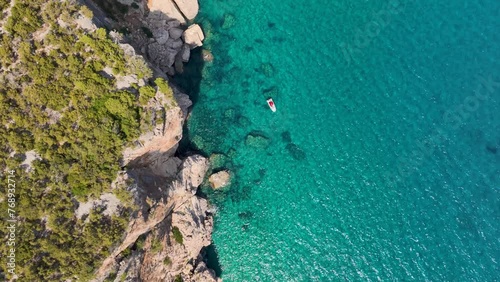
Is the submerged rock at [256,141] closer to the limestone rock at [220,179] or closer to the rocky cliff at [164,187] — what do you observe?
the limestone rock at [220,179]

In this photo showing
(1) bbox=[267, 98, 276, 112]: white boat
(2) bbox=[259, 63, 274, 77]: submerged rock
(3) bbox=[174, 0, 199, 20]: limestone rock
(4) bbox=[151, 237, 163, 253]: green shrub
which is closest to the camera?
(4) bbox=[151, 237, 163, 253]: green shrub

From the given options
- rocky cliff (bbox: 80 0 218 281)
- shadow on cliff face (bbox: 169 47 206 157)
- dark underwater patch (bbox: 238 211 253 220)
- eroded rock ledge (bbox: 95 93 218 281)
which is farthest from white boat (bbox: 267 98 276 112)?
dark underwater patch (bbox: 238 211 253 220)

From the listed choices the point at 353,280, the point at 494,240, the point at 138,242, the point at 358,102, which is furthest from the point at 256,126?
the point at 494,240

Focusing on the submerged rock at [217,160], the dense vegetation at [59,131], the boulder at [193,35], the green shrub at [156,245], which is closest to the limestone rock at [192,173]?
the submerged rock at [217,160]

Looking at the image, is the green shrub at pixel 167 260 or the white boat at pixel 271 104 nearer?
the green shrub at pixel 167 260

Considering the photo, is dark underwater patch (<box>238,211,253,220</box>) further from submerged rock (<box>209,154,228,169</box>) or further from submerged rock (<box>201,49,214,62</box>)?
submerged rock (<box>201,49,214,62</box>)

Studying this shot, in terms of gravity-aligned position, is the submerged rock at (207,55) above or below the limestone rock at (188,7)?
below
